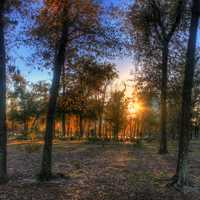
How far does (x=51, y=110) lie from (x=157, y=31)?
1117 cm

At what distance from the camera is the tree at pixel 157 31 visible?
17.4 m

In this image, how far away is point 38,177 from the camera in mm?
9406

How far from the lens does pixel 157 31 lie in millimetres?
18219

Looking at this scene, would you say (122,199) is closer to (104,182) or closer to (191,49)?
(104,182)

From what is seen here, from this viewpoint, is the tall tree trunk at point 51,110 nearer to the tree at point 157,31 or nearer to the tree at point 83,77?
the tree at point 83,77

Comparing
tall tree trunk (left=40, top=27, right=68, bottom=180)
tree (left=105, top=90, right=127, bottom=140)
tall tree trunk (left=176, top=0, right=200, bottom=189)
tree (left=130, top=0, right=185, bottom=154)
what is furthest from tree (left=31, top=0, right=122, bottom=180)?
tree (left=105, top=90, right=127, bottom=140)

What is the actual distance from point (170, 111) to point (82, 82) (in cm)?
2766

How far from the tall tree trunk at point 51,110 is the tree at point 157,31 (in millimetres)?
9245

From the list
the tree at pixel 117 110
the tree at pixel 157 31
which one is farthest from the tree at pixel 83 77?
the tree at pixel 117 110

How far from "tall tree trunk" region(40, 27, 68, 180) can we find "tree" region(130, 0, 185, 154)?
9245 millimetres

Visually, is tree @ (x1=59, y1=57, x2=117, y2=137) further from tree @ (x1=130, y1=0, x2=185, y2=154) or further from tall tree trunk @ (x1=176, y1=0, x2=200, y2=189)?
tree @ (x1=130, y1=0, x2=185, y2=154)

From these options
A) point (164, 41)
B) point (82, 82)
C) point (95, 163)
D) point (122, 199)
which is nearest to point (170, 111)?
point (164, 41)

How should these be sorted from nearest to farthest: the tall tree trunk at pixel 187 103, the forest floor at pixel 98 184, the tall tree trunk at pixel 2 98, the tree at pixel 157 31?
the forest floor at pixel 98 184 → the tall tree trunk at pixel 2 98 → the tall tree trunk at pixel 187 103 → the tree at pixel 157 31

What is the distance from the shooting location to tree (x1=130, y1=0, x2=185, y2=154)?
17391 millimetres
